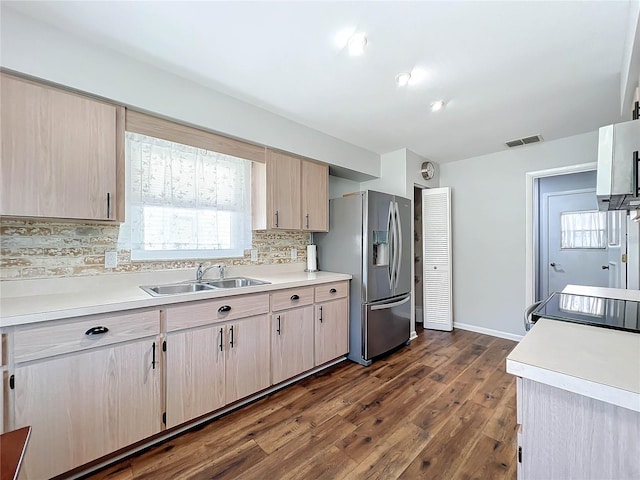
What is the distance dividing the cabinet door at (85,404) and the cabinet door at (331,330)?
1.35 meters

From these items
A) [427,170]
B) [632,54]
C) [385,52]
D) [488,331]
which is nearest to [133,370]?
[385,52]

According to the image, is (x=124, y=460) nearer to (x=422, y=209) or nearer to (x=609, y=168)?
(x=609, y=168)

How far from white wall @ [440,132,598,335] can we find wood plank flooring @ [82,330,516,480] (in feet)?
4.12

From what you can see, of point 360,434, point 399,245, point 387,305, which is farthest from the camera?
point 399,245

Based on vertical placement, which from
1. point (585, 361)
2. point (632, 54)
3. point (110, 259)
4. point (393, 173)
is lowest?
point (585, 361)

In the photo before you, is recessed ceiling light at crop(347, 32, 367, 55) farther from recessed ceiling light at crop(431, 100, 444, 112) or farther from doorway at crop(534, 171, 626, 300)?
doorway at crop(534, 171, 626, 300)

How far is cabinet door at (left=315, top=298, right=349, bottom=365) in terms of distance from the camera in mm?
2629

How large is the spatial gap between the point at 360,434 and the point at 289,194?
204cm

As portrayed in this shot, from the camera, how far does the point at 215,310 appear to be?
6.31 feet

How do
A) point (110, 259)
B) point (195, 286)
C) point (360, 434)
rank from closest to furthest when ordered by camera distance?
point (360, 434) < point (110, 259) < point (195, 286)

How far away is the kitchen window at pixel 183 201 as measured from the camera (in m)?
2.10

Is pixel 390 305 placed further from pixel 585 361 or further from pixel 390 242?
pixel 585 361

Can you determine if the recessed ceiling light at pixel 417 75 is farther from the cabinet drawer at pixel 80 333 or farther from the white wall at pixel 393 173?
the cabinet drawer at pixel 80 333

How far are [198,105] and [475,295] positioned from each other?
3.95m
